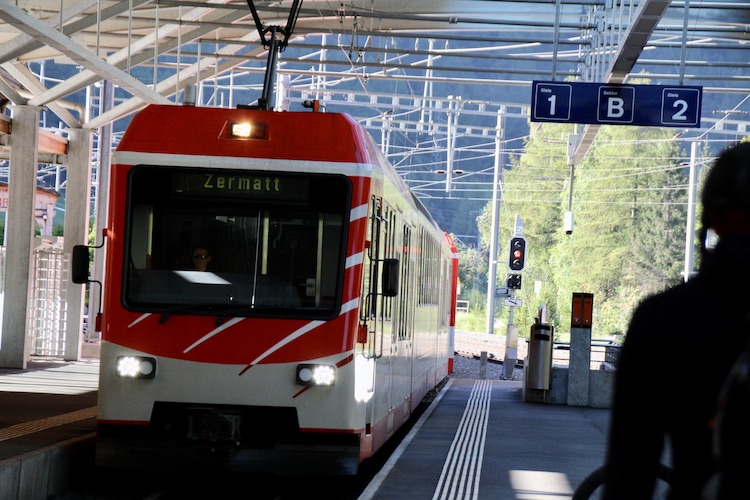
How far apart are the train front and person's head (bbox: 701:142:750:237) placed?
6571mm

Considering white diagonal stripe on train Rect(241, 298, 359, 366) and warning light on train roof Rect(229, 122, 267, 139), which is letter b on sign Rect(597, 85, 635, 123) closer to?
warning light on train roof Rect(229, 122, 267, 139)

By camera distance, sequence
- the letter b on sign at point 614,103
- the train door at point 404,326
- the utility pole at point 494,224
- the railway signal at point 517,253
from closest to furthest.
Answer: the train door at point 404,326, the letter b on sign at point 614,103, the railway signal at point 517,253, the utility pole at point 494,224

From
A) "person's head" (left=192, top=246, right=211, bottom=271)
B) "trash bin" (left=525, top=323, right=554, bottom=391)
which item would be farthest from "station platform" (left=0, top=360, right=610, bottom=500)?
"person's head" (left=192, top=246, right=211, bottom=271)

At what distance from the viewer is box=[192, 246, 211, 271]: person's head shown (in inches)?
357

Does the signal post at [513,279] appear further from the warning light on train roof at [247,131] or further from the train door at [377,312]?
the warning light on train roof at [247,131]

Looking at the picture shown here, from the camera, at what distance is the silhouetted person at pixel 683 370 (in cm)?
235

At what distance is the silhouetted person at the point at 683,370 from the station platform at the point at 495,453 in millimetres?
6504

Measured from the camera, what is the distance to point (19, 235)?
21031 mm

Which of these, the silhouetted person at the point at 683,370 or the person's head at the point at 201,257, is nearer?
the silhouetted person at the point at 683,370

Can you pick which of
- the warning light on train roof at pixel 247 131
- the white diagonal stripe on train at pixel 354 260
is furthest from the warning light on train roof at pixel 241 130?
the white diagonal stripe on train at pixel 354 260

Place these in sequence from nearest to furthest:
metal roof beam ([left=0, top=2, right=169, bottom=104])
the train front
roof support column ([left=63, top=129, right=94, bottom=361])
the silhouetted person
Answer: the silhouetted person
the train front
metal roof beam ([left=0, top=2, right=169, bottom=104])
roof support column ([left=63, top=129, right=94, bottom=361])

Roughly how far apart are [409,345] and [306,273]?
477 centimetres

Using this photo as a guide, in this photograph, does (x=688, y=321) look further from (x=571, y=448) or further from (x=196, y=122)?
(x=571, y=448)

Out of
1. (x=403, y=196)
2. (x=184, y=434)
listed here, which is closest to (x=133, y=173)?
(x=184, y=434)
